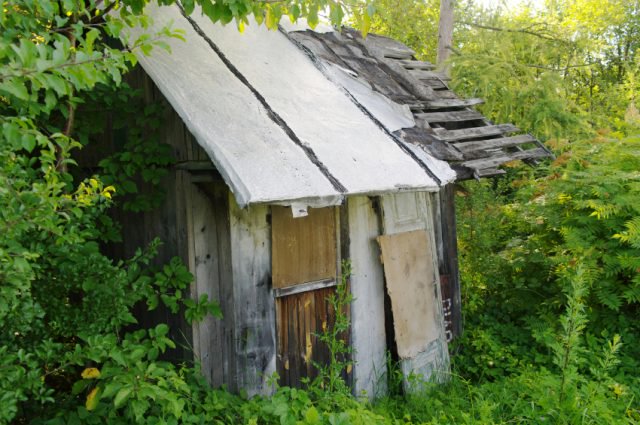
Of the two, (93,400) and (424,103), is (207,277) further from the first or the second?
(424,103)

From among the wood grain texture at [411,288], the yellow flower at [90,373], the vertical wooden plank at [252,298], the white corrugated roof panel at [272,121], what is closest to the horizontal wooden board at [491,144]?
the wood grain texture at [411,288]

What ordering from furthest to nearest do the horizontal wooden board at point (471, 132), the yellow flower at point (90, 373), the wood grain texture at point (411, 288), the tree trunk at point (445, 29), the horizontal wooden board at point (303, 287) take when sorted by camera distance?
1. the tree trunk at point (445, 29)
2. the horizontal wooden board at point (471, 132)
3. the wood grain texture at point (411, 288)
4. the horizontal wooden board at point (303, 287)
5. the yellow flower at point (90, 373)

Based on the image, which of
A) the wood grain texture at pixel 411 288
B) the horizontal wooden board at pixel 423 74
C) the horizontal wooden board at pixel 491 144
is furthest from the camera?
the horizontal wooden board at pixel 423 74

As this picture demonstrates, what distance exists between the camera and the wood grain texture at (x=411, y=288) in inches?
229

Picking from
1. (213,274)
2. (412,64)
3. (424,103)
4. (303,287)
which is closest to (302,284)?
(303,287)

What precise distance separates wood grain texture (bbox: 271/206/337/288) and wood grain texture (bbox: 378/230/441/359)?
70 cm

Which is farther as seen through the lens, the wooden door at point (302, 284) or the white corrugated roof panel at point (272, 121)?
the wooden door at point (302, 284)

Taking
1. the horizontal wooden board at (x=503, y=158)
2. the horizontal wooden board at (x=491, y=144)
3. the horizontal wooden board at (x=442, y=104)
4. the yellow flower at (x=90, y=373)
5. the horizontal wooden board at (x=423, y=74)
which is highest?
the horizontal wooden board at (x=423, y=74)

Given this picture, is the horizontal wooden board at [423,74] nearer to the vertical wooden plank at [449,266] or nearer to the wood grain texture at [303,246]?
the vertical wooden plank at [449,266]

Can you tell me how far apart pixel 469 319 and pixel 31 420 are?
562 centimetres

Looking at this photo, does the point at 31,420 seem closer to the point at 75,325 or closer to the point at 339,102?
the point at 75,325

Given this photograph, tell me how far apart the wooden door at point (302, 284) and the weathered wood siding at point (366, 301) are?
0.29 metres

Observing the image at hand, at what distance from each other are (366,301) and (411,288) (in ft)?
2.10

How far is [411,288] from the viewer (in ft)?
19.9
